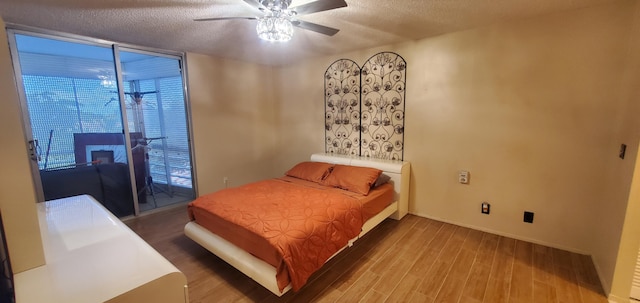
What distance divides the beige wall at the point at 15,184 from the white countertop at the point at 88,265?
0.10 meters

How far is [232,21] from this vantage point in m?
2.42

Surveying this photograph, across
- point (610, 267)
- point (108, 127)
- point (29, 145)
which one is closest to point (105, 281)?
point (29, 145)

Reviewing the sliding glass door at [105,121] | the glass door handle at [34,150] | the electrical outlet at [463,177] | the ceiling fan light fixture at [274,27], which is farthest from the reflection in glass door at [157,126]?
the electrical outlet at [463,177]

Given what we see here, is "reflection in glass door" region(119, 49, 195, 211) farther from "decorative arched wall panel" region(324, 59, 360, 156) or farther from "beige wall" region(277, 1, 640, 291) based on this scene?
"beige wall" region(277, 1, 640, 291)

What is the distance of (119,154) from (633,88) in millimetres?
4975

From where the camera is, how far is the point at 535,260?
232 cm

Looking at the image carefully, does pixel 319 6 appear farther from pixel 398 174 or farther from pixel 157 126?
pixel 157 126

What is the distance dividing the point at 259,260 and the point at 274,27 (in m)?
1.71

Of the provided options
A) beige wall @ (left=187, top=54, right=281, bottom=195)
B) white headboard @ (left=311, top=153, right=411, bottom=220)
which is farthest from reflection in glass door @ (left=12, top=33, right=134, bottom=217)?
white headboard @ (left=311, top=153, right=411, bottom=220)

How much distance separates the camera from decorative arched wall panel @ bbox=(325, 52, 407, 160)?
10.9ft

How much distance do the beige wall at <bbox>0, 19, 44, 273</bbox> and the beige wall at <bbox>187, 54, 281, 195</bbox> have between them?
2.74 meters

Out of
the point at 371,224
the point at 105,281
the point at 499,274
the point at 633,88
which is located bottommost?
the point at 499,274

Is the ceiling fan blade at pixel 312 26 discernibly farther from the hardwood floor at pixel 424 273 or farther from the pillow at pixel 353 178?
the hardwood floor at pixel 424 273

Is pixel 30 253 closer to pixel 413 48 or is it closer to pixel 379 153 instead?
pixel 379 153
